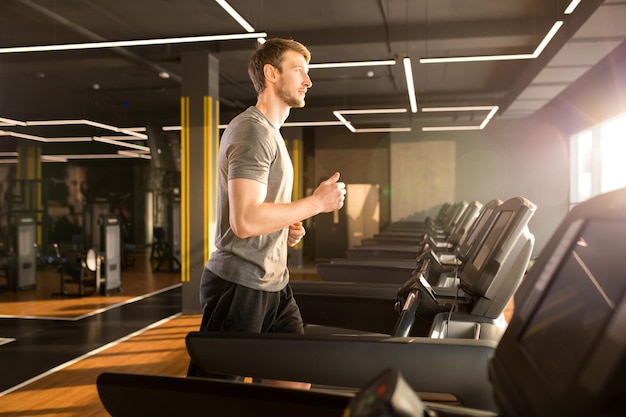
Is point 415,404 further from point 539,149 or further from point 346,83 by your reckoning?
point 539,149

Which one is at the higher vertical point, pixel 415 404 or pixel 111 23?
pixel 111 23

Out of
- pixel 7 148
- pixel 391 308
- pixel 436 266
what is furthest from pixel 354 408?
pixel 7 148

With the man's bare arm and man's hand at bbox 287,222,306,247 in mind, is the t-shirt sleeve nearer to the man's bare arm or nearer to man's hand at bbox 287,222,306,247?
the man's bare arm

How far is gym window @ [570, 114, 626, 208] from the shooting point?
7584 millimetres

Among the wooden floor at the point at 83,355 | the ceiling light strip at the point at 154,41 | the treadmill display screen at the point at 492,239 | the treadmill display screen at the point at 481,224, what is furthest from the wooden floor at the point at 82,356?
the ceiling light strip at the point at 154,41

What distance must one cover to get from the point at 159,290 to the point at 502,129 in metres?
7.22

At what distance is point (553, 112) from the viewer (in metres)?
10.9

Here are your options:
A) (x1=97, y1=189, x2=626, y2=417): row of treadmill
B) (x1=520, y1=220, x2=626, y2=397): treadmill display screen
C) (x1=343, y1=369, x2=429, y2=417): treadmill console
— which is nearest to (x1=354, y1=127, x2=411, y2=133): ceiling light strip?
(x1=97, y1=189, x2=626, y2=417): row of treadmill

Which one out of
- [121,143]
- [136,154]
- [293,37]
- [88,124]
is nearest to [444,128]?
[293,37]

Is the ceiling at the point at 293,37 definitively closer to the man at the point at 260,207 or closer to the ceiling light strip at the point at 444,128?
the ceiling light strip at the point at 444,128

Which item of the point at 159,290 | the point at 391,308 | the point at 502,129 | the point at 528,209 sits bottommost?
the point at 159,290

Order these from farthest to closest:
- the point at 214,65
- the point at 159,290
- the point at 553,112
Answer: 1. the point at 553,112
2. the point at 159,290
3. the point at 214,65

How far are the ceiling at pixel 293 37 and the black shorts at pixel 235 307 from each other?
3520 mm

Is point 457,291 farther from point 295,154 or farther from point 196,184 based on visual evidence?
point 295,154
